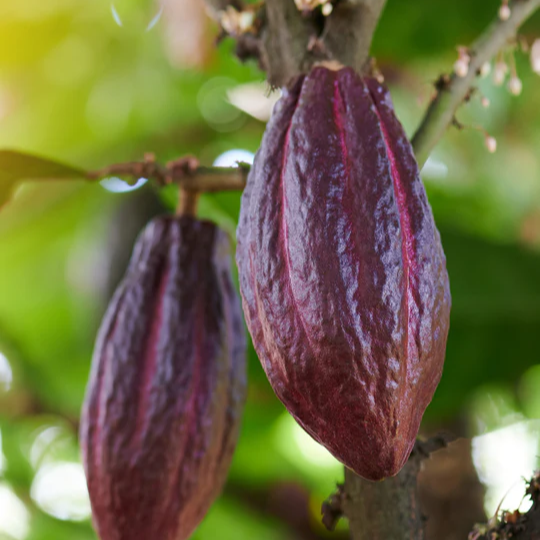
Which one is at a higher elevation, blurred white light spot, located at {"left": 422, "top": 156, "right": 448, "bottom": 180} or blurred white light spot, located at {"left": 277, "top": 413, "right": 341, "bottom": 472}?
blurred white light spot, located at {"left": 422, "top": 156, "right": 448, "bottom": 180}

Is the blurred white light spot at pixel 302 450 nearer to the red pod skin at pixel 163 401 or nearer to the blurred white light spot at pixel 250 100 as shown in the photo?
the blurred white light spot at pixel 250 100

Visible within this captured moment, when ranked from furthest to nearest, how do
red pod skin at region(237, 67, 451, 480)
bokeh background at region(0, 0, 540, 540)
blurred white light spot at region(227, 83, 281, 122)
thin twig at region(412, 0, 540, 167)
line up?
blurred white light spot at region(227, 83, 281, 122) < bokeh background at region(0, 0, 540, 540) < thin twig at region(412, 0, 540, 167) < red pod skin at region(237, 67, 451, 480)

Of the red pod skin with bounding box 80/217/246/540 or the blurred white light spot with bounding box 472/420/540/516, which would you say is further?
the blurred white light spot with bounding box 472/420/540/516

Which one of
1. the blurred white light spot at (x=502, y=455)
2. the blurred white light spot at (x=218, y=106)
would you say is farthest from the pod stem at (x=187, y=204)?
the blurred white light spot at (x=218, y=106)

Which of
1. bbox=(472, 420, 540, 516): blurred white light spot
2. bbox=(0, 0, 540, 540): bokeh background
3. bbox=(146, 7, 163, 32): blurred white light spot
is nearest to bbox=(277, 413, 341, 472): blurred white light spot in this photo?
bbox=(0, 0, 540, 540): bokeh background

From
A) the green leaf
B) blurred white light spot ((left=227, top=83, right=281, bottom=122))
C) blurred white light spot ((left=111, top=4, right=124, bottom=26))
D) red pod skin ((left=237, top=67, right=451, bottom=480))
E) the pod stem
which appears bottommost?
red pod skin ((left=237, top=67, right=451, bottom=480))

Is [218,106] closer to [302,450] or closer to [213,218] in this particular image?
[213,218]

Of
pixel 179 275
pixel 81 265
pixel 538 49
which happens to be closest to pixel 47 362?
pixel 81 265

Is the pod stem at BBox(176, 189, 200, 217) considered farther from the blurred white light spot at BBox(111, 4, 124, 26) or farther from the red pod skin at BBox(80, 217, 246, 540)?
the blurred white light spot at BBox(111, 4, 124, 26)
